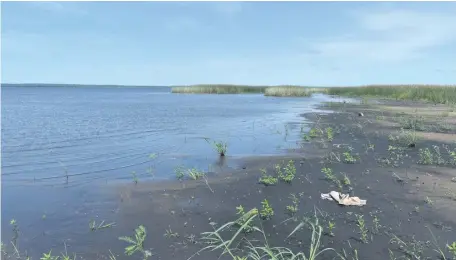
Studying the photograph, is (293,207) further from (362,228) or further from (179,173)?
(179,173)

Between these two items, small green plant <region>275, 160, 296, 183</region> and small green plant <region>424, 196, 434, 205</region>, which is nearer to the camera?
small green plant <region>424, 196, 434, 205</region>

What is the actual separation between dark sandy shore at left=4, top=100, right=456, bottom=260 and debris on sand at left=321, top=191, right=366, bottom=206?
0.37 ft

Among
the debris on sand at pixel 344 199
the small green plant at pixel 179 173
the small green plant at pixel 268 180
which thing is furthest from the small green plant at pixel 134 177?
the debris on sand at pixel 344 199

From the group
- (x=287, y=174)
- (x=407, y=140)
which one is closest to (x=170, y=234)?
(x=287, y=174)

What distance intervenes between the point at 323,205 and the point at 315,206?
0.59 feet

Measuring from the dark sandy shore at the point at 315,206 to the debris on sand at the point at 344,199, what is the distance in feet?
0.37

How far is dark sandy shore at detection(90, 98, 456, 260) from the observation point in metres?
5.07

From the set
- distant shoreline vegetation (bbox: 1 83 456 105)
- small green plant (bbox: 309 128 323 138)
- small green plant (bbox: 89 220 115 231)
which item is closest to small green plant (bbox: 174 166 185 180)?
small green plant (bbox: 89 220 115 231)

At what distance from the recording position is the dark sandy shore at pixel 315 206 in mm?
5027

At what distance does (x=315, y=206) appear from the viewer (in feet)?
21.3

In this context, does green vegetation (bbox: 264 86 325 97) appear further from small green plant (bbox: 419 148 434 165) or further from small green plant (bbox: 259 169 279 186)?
Answer: small green plant (bbox: 259 169 279 186)

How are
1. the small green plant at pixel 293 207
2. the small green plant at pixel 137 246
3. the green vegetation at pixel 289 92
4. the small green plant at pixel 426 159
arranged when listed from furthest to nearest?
the green vegetation at pixel 289 92, the small green plant at pixel 426 159, the small green plant at pixel 293 207, the small green plant at pixel 137 246

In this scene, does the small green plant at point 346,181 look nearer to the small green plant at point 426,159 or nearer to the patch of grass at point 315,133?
the small green plant at point 426,159

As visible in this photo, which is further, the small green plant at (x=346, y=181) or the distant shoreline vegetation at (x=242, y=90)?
the distant shoreline vegetation at (x=242, y=90)
